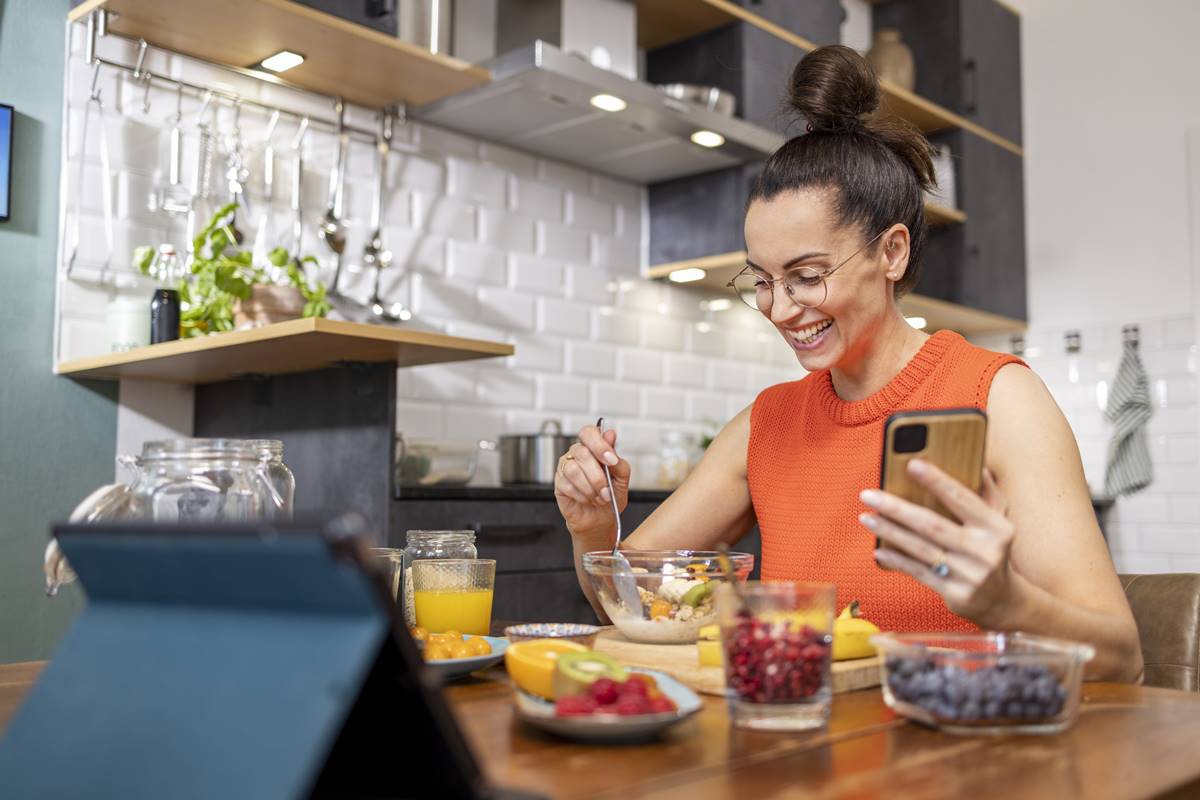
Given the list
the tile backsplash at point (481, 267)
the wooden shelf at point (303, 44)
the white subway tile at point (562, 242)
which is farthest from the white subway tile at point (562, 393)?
the wooden shelf at point (303, 44)

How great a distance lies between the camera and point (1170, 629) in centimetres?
171

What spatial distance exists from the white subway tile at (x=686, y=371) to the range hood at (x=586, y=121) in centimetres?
66

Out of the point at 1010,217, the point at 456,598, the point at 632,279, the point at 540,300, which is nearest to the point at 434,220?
the point at 540,300

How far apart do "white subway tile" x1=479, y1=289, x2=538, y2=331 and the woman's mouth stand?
1840 millimetres

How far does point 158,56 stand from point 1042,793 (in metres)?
2.61

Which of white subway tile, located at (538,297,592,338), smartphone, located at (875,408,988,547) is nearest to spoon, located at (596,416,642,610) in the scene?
smartphone, located at (875,408,988,547)

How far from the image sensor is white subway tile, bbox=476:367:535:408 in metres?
3.42

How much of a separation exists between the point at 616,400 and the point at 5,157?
1996 millimetres

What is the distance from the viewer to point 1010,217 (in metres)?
4.75

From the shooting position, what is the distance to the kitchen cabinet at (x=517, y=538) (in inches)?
98.4

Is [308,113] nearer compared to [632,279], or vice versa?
[308,113]

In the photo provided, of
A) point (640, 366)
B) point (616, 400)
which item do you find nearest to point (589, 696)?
point (616, 400)

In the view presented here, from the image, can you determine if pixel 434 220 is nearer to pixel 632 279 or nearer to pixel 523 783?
pixel 632 279

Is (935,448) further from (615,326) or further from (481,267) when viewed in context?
(615,326)
